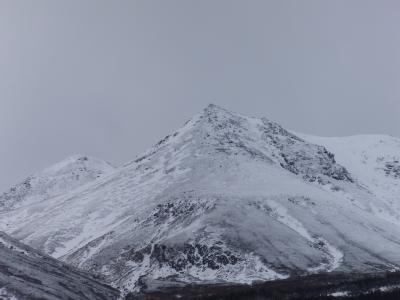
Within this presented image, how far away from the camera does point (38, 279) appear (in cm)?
14675

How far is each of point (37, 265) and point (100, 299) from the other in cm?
1788

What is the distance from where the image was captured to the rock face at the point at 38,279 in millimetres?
133875

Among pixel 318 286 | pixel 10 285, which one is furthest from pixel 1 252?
pixel 318 286

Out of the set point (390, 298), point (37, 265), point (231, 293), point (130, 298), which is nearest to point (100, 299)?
point (37, 265)

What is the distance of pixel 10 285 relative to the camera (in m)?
133

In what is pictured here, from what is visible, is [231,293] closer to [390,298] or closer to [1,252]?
[390,298]

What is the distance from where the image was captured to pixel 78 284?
156875mm

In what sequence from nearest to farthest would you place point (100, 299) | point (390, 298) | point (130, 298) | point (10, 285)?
point (10, 285) < point (100, 299) < point (390, 298) < point (130, 298)

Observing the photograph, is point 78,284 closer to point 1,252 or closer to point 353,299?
point 1,252

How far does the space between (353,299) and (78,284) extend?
66237 mm

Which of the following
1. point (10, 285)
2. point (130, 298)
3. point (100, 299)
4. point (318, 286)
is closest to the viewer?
point (10, 285)

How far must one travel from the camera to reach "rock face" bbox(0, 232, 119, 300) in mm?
133875

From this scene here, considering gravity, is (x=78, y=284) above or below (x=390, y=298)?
above

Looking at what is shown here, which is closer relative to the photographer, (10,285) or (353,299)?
(10,285)
